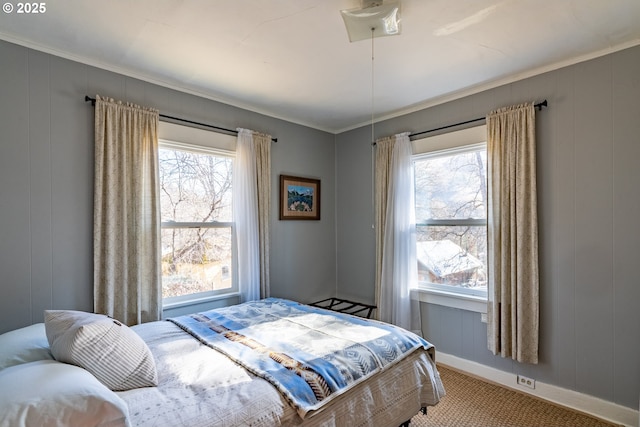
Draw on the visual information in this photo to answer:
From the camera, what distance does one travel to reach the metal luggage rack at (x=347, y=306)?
361 centimetres

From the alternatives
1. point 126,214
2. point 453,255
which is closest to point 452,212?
point 453,255

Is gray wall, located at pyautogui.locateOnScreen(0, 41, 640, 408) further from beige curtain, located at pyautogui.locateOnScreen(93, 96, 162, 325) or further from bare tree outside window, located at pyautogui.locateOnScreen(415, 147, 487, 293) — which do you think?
bare tree outside window, located at pyautogui.locateOnScreen(415, 147, 487, 293)

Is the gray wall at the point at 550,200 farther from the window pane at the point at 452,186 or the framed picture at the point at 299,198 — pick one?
the framed picture at the point at 299,198

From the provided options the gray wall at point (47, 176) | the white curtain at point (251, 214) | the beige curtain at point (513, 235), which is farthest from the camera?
the white curtain at point (251, 214)

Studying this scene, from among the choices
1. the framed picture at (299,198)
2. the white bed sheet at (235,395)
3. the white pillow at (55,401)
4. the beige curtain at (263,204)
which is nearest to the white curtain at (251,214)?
the beige curtain at (263,204)

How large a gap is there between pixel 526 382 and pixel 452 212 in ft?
5.04

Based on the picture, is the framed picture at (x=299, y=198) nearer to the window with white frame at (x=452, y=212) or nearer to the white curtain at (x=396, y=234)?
the white curtain at (x=396, y=234)

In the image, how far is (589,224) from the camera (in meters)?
2.29

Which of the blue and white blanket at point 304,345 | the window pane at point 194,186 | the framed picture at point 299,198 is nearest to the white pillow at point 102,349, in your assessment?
the blue and white blanket at point 304,345

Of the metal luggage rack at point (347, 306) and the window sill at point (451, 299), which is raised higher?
the window sill at point (451, 299)

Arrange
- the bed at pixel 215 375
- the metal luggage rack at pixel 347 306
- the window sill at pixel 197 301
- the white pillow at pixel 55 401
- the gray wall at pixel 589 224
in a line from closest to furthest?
the white pillow at pixel 55 401
the bed at pixel 215 375
the gray wall at pixel 589 224
the window sill at pixel 197 301
the metal luggage rack at pixel 347 306

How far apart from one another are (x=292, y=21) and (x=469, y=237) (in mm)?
2384

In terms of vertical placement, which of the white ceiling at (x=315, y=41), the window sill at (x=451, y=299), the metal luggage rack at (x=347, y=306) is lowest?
the metal luggage rack at (x=347, y=306)

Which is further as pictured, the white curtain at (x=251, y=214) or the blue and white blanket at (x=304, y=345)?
the white curtain at (x=251, y=214)
